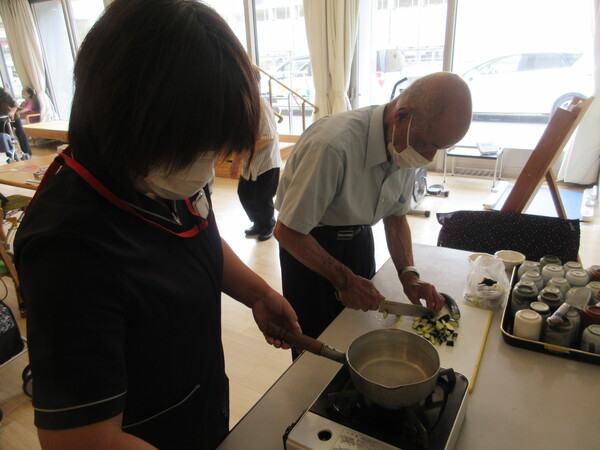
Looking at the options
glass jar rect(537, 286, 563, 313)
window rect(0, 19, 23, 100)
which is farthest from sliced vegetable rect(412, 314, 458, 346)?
window rect(0, 19, 23, 100)

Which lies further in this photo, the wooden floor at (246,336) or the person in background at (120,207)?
the wooden floor at (246,336)

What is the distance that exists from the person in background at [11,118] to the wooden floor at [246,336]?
3.87 m

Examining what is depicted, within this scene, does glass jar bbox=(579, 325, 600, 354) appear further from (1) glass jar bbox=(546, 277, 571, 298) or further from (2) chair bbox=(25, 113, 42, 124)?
(2) chair bbox=(25, 113, 42, 124)

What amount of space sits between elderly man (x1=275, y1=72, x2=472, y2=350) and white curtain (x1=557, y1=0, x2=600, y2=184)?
148 inches

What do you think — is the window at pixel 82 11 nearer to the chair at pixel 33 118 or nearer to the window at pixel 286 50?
the chair at pixel 33 118

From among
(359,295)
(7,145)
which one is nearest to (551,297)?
(359,295)

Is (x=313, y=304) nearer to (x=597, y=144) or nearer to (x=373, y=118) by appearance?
(x=373, y=118)

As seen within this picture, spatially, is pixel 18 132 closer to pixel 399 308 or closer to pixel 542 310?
pixel 399 308

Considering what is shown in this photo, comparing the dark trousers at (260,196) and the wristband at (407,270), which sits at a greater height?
the wristband at (407,270)

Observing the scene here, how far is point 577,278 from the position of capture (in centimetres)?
109

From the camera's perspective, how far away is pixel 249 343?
2.20 m

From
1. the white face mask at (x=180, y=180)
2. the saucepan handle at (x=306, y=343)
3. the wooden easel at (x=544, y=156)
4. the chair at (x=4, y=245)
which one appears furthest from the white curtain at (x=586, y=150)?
the chair at (x=4, y=245)

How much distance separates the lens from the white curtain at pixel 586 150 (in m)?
3.97

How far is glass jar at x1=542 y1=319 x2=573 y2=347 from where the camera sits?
0.92m
